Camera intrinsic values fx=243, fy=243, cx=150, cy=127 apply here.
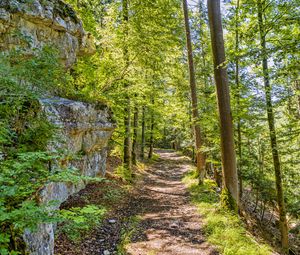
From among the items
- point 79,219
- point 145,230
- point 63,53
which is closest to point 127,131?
point 63,53

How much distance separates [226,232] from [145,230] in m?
2.00

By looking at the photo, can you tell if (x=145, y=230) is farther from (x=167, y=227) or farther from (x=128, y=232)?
(x=167, y=227)

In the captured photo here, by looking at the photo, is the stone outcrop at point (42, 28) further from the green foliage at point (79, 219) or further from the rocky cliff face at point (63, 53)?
the green foliage at point (79, 219)

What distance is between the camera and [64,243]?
4.77 meters

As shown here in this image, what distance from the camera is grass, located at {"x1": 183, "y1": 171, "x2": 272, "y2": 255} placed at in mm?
5106

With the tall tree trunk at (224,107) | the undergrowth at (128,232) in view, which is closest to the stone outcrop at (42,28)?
the tall tree trunk at (224,107)

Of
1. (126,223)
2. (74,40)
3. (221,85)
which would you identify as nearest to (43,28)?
(74,40)

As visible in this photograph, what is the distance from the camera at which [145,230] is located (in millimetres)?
6273

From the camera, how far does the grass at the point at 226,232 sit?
5.11 m

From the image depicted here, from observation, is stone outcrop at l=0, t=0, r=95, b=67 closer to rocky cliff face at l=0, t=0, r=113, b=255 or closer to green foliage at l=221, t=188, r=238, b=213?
rocky cliff face at l=0, t=0, r=113, b=255

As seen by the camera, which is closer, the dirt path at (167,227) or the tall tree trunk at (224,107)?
the dirt path at (167,227)

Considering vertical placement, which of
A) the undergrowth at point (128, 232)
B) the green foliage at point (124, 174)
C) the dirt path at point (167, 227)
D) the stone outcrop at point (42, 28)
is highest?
the stone outcrop at point (42, 28)

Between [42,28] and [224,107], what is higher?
[42,28]

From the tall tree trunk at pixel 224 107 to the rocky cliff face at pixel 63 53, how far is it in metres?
3.86
